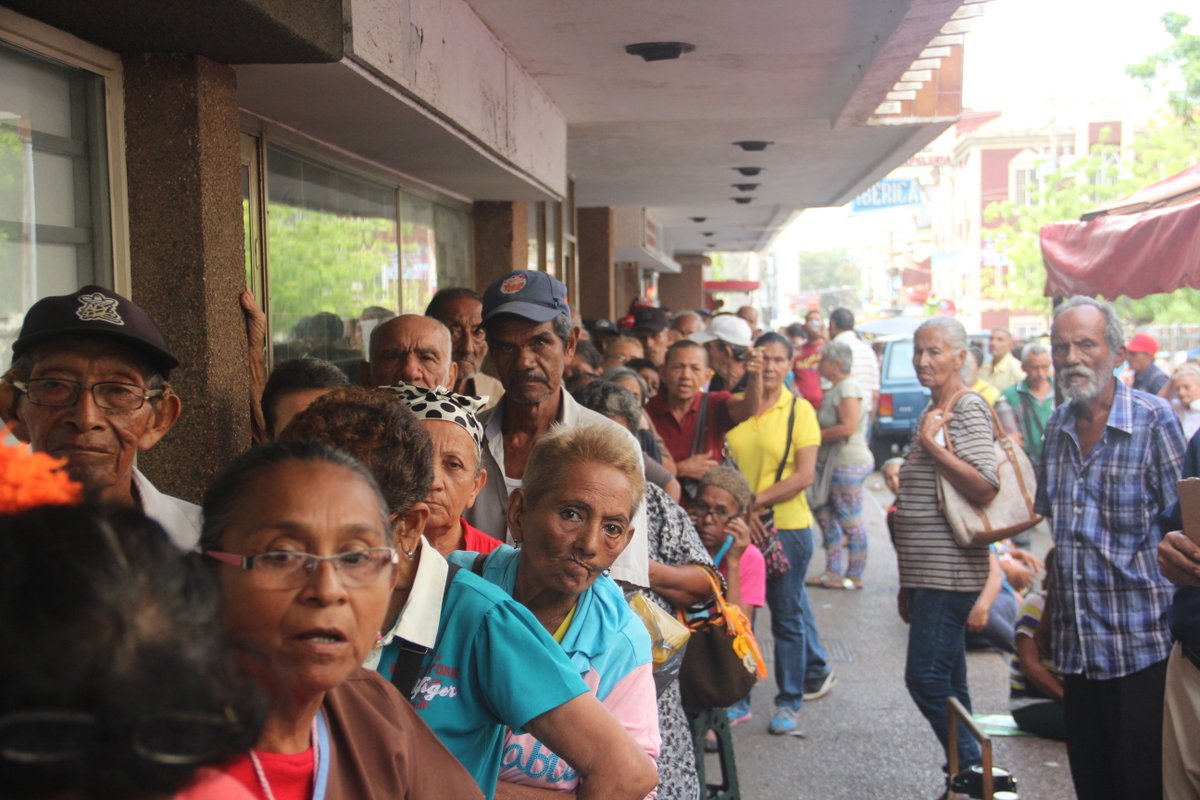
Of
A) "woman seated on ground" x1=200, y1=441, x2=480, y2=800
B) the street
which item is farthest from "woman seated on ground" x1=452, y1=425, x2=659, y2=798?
the street

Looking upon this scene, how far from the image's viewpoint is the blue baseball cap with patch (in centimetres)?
378

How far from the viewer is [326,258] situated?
18.0 ft

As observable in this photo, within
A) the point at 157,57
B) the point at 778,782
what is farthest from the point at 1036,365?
the point at 157,57

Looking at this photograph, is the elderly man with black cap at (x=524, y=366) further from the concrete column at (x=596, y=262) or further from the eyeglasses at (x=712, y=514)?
the concrete column at (x=596, y=262)

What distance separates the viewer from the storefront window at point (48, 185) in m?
2.98

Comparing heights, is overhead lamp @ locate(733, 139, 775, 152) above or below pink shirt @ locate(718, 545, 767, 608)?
above

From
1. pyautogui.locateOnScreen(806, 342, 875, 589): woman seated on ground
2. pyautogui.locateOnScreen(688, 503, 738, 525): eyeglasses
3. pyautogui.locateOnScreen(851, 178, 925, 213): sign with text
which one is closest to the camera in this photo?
pyautogui.locateOnScreen(688, 503, 738, 525): eyeglasses

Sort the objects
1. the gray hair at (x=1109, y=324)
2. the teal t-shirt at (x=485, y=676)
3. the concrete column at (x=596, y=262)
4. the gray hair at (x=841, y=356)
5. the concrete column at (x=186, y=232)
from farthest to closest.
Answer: the concrete column at (x=596, y=262), the gray hair at (x=841, y=356), the gray hair at (x=1109, y=324), the concrete column at (x=186, y=232), the teal t-shirt at (x=485, y=676)

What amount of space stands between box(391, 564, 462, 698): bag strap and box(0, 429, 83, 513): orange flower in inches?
40.6

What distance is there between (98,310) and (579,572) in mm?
1159

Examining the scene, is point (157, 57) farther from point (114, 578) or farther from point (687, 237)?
point (687, 237)

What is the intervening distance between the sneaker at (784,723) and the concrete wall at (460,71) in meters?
3.37

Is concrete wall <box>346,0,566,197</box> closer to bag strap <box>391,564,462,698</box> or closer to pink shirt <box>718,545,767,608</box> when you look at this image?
bag strap <box>391,564,462,698</box>

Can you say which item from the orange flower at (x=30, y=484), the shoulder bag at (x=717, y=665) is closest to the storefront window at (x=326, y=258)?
the shoulder bag at (x=717, y=665)
